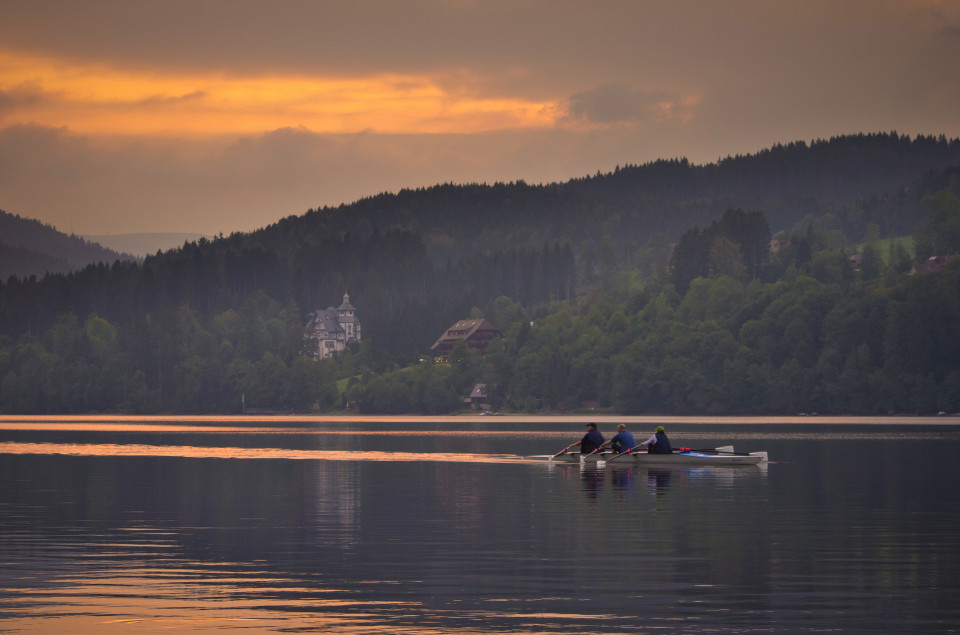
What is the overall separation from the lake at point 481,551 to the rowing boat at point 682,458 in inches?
35.6

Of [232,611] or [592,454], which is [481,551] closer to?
[232,611]

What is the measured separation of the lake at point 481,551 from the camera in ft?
77.3

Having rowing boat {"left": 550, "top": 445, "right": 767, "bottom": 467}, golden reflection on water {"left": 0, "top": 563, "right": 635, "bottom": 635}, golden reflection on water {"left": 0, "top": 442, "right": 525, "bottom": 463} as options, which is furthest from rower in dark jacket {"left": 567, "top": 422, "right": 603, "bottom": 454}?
golden reflection on water {"left": 0, "top": 563, "right": 635, "bottom": 635}

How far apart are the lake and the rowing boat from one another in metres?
0.90

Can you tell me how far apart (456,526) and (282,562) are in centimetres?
885

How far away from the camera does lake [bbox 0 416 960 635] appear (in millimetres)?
23562

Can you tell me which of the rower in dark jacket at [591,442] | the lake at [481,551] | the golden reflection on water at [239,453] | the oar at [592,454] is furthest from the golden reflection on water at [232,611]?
the golden reflection on water at [239,453]

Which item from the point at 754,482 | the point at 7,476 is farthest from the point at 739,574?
the point at 7,476

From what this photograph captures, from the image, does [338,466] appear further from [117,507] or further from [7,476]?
[117,507]

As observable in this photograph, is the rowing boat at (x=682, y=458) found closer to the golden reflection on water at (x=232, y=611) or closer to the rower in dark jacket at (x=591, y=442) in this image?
the rower in dark jacket at (x=591, y=442)

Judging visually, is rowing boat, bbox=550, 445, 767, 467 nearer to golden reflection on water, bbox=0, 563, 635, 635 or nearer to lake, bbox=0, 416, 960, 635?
lake, bbox=0, 416, 960, 635

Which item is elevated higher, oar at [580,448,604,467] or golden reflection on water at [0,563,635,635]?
oar at [580,448,604,467]

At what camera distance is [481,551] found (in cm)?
3272

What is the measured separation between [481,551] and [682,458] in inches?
1407
